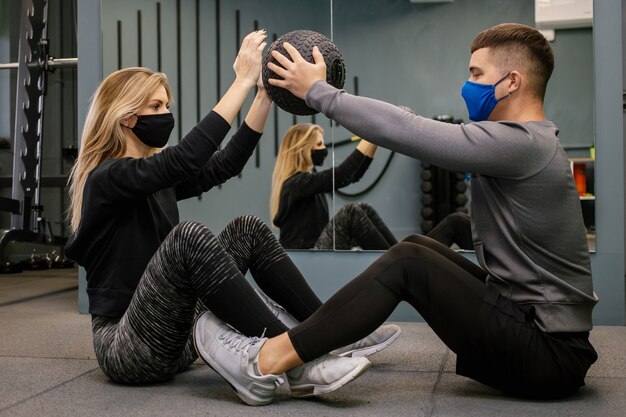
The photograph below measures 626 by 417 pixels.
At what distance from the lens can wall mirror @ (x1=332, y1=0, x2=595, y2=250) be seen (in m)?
3.94

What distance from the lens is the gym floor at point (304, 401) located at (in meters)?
1.93

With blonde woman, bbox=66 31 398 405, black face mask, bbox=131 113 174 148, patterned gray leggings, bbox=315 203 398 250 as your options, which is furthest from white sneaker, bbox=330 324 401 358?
patterned gray leggings, bbox=315 203 398 250

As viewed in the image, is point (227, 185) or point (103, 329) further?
point (227, 185)

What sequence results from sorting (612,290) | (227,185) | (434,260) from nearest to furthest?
(434,260) → (612,290) → (227,185)

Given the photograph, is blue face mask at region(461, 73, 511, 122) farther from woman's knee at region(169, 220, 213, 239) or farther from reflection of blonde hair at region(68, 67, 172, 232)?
reflection of blonde hair at region(68, 67, 172, 232)

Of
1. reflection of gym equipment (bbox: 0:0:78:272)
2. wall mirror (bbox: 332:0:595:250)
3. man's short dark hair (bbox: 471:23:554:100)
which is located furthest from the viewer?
reflection of gym equipment (bbox: 0:0:78:272)

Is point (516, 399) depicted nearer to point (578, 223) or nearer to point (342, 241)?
point (578, 223)

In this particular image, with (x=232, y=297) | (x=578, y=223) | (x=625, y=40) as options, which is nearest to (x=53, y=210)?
(x=625, y=40)

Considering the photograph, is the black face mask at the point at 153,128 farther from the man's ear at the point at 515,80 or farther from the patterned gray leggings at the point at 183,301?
the man's ear at the point at 515,80

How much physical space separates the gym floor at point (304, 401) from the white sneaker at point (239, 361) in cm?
4

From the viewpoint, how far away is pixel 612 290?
3.61 meters

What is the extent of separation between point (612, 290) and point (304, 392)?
2.20 m

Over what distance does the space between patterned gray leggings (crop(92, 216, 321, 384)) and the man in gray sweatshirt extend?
0.50 feet

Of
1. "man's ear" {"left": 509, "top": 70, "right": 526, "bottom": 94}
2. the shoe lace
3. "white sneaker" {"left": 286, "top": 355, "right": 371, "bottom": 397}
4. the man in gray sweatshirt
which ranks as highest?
"man's ear" {"left": 509, "top": 70, "right": 526, "bottom": 94}
